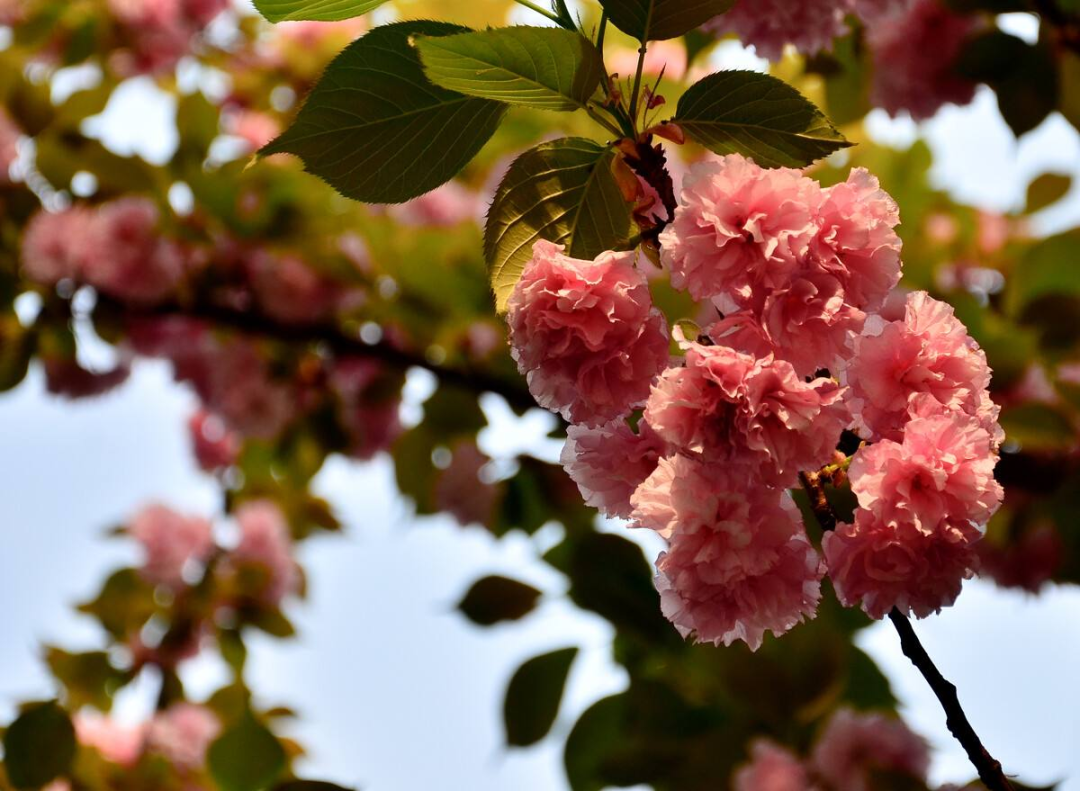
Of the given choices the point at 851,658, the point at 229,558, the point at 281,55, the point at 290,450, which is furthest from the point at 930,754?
the point at 281,55

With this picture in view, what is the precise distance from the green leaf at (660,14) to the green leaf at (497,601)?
34.8 inches

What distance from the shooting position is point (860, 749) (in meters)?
1.04

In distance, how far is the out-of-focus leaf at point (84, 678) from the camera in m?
1.65

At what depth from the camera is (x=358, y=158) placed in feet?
1.74

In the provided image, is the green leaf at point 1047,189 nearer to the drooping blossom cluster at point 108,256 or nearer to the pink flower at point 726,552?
the drooping blossom cluster at point 108,256

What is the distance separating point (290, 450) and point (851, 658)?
3.13 feet

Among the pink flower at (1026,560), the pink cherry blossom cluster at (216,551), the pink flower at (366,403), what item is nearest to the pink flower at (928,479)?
the pink flower at (1026,560)

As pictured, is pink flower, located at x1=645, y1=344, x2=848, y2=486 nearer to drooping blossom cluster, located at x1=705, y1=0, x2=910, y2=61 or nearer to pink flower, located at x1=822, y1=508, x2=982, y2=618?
pink flower, located at x1=822, y1=508, x2=982, y2=618

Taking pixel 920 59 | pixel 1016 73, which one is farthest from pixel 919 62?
pixel 1016 73

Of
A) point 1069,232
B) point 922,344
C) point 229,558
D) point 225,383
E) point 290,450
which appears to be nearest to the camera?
point 922,344

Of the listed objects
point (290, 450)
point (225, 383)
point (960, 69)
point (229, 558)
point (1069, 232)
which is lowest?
point (229, 558)

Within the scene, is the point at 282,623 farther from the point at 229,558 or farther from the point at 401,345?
the point at 401,345

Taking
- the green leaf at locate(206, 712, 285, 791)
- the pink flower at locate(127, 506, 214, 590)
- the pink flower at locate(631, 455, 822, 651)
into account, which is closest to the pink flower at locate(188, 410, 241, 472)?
the pink flower at locate(127, 506, 214, 590)

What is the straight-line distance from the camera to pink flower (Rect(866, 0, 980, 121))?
1.11m
